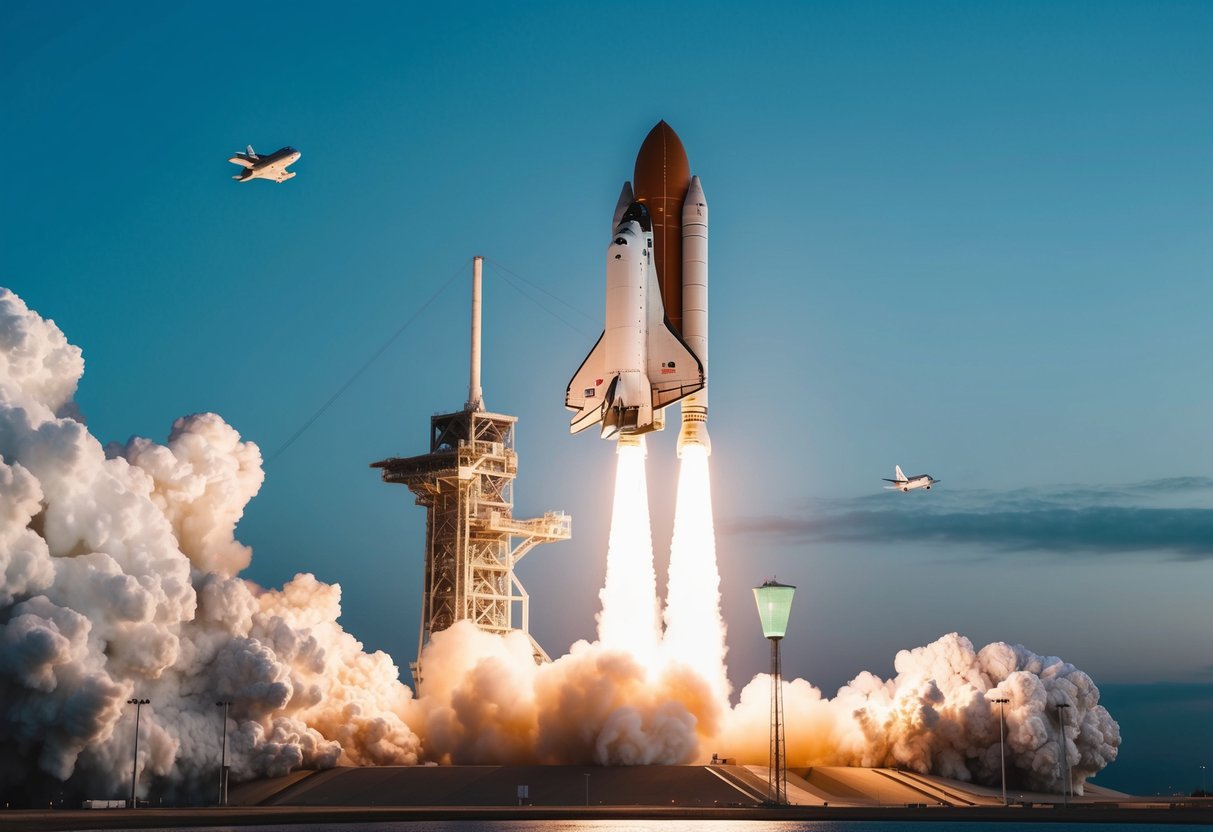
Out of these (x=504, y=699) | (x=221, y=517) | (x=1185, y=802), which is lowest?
(x=1185, y=802)

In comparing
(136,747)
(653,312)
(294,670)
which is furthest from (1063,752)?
(136,747)

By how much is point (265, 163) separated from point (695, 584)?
26.0 metres

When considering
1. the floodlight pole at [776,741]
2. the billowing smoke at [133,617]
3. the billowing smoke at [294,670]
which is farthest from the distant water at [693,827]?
the billowing smoke at [133,617]

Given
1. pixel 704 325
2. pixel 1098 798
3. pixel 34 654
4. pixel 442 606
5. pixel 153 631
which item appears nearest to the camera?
pixel 34 654

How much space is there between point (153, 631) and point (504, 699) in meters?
17.7

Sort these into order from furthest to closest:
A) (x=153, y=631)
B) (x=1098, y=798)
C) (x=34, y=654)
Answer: (x=1098, y=798) → (x=153, y=631) → (x=34, y=654)

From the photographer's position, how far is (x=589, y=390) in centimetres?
6850

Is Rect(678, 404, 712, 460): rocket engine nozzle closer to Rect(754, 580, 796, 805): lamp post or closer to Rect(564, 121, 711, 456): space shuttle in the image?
Rect(564, 121, 711, 456): space shuttle

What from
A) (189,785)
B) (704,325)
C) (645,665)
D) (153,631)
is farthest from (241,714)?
(704,325)

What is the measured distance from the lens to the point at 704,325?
69125mm

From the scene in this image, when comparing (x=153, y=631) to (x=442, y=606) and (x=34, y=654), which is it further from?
(x=442, y=606)

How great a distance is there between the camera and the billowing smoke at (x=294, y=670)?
63.4m

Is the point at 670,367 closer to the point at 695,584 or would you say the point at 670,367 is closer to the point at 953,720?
the point at 695,584

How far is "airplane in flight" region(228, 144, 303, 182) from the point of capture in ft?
211
